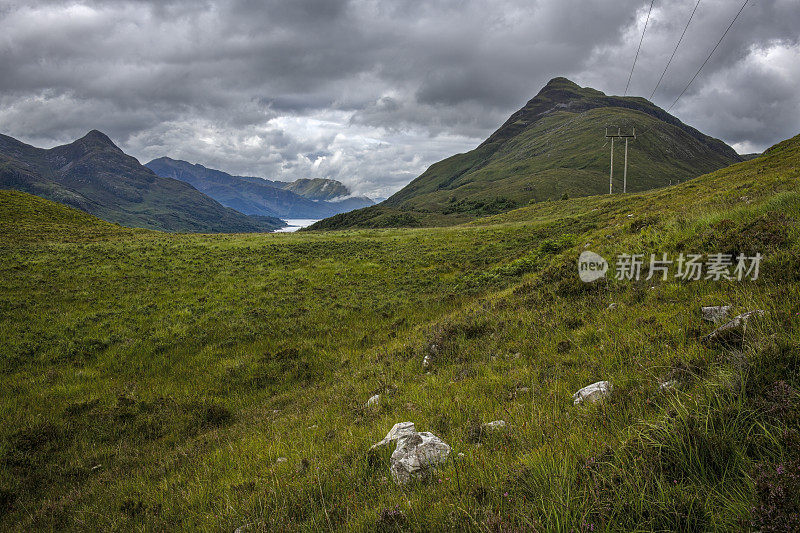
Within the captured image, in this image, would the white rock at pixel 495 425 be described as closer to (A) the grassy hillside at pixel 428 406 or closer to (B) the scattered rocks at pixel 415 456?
(A) the grassy hillside at pixel 428 406

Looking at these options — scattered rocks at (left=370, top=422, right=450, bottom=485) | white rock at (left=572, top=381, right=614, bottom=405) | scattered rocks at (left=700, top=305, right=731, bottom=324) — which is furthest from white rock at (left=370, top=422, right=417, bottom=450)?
scattered rocks at (left=700, top=305, right=731, bottom=324)

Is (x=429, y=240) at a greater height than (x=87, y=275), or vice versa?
(x=429, y=240)

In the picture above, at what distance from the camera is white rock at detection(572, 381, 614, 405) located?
427 cm

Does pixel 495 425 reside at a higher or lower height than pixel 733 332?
lower

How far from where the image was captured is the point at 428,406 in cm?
570

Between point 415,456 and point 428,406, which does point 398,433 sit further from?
point 428,406

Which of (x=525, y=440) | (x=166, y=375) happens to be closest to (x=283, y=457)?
(x=525, y=440)

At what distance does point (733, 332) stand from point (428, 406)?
14.0ft

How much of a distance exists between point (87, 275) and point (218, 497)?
23.8 meters

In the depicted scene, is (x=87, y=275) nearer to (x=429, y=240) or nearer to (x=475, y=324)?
(x=475, y=324)

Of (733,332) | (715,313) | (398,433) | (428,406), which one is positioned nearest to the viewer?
(733,332)

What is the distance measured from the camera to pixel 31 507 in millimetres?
5633

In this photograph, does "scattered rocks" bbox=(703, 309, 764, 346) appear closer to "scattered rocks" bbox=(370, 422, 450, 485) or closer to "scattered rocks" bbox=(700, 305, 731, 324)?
"scattered rocks" bbox=(700, 305, 731, 324)

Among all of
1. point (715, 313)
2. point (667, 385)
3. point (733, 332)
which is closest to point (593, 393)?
point (667, 385)
